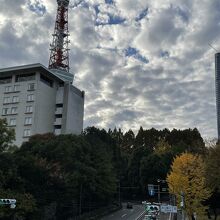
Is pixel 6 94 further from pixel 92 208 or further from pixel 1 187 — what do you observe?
pixel 1 187

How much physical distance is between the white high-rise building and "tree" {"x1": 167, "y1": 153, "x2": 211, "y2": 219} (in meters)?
33.6

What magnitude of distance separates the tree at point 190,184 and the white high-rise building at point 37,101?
3358 centimetres

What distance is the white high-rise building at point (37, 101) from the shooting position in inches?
3169

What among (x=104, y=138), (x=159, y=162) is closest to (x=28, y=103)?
(x=104, y=138)

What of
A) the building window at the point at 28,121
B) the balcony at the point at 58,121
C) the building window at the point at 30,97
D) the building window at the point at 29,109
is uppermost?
the building window at the point at 30,97

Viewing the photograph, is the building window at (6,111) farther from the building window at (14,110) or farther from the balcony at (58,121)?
the balcony at (58,121)

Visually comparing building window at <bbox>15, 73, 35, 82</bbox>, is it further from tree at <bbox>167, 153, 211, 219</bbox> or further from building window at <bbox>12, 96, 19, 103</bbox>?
tree at <bbox>167, 153, 211, 219</bbox>

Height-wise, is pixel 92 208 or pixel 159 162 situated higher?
pixel 159 162

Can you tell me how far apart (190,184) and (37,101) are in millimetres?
39448

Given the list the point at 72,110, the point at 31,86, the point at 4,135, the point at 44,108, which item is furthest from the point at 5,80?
the point at 4,135

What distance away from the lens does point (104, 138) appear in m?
80.9

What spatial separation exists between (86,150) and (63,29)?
41.0m

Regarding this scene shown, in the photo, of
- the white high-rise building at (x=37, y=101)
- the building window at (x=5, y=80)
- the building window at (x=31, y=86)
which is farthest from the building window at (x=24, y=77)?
the building window at (x=5, y=80)

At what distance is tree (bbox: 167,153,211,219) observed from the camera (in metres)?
53.0
